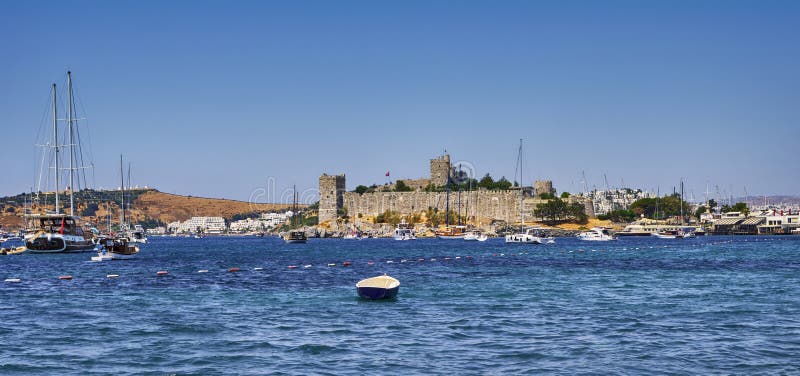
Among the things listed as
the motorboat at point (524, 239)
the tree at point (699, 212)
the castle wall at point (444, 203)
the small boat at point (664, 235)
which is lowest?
the small boat at point (664, 235)

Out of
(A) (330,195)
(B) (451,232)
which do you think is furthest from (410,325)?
(A) (330,195)

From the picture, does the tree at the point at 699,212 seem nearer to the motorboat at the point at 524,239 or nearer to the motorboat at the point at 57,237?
the motorboat at the point at 524,239

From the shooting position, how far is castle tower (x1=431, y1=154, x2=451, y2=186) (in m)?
130

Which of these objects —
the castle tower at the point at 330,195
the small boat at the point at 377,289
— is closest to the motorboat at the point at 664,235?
the castle tower at the point at 330,195

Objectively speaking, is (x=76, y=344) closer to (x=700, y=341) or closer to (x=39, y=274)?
(x=700, y=341)

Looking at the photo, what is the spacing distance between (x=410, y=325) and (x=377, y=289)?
16.5ft

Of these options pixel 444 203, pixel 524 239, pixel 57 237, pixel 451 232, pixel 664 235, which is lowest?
pixel 664 235

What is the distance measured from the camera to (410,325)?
21.0 meters

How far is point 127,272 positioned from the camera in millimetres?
40906

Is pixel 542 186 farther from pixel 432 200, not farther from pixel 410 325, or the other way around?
pixel 410 325

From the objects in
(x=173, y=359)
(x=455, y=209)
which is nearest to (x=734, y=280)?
(x=173, y=359)

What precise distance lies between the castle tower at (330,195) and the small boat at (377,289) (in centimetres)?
10556

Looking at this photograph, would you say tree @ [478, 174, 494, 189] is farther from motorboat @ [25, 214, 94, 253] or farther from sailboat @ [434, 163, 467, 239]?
motorboat @ [25, 214, 94, 253]

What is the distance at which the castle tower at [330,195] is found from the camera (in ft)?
433
